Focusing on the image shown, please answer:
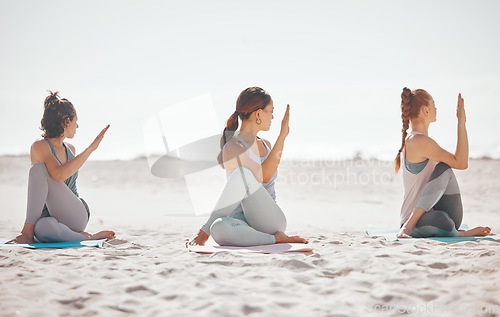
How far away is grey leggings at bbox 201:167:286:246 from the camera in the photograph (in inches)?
171

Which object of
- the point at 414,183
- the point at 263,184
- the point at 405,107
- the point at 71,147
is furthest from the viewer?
the point at 71,147

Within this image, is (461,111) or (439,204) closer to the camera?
(461,111)

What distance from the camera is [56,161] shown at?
185 inches

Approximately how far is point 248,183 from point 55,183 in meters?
2.03

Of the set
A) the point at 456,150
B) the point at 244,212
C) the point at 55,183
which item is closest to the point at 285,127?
the point at 244,212

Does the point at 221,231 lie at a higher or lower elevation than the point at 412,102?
lower

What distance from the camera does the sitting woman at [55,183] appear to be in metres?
4.64

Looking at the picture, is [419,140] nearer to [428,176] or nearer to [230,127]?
[428,176]

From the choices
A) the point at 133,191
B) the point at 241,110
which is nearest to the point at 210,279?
the point at 241,110

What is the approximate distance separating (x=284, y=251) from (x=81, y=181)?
1618 centimetres

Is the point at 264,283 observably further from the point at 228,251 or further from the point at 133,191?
the point at 133,191

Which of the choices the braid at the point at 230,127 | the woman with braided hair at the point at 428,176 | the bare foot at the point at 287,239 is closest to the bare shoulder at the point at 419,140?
the woman with braided hair at the point at 428,176

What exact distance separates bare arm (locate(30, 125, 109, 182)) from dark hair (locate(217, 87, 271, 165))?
1.31m

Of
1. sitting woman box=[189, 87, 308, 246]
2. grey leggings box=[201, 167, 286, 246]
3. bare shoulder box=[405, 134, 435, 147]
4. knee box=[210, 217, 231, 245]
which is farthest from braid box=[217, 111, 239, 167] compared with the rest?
bare shoulder box=[405, 134, 435, 147]
